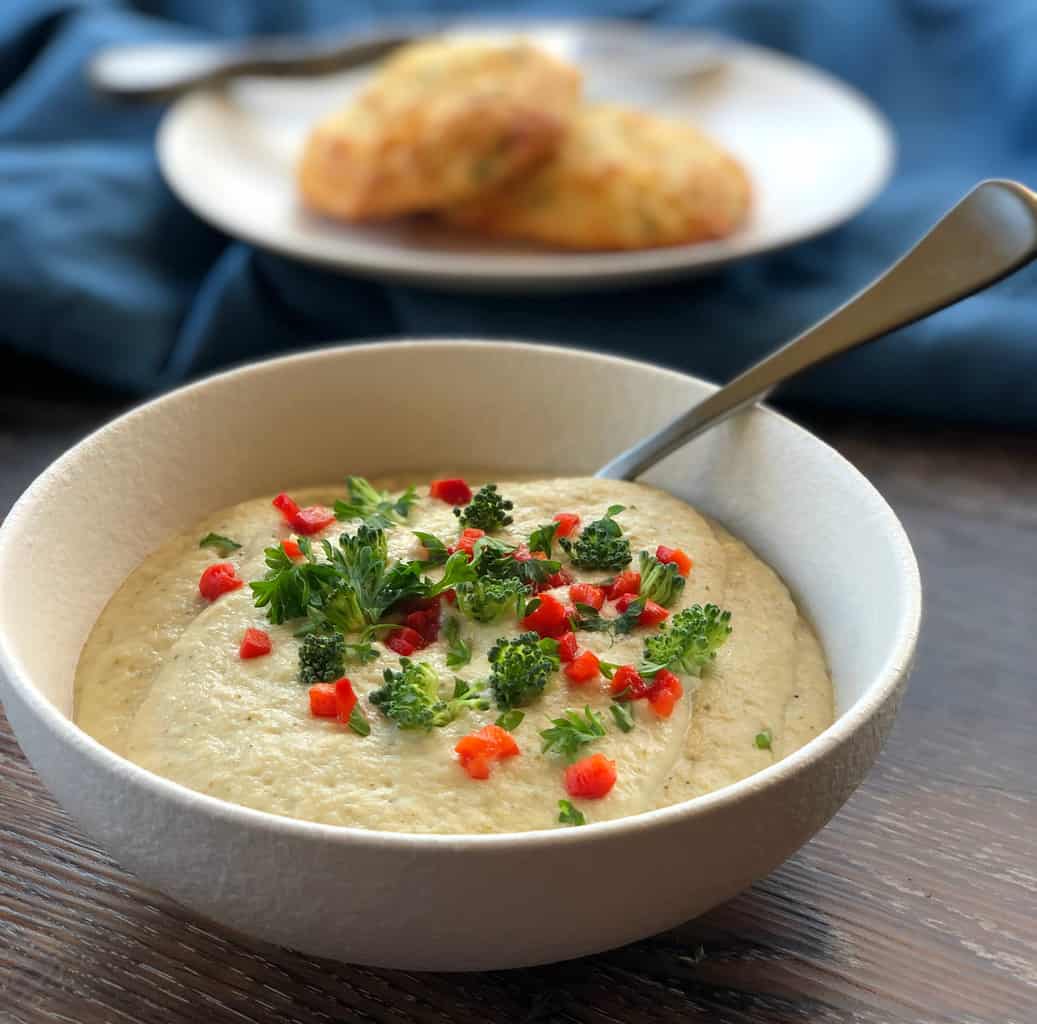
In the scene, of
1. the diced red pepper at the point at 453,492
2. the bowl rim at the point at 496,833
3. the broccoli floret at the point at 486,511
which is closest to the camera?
the bowl rim at the point at 496,833

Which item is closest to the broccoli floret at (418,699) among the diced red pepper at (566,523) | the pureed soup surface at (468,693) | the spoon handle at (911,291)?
the pureed soup surface at (468,693)

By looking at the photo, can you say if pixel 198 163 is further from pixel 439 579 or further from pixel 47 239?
pixel 439 579

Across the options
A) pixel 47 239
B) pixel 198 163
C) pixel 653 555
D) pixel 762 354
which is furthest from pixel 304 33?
pixel 653 555

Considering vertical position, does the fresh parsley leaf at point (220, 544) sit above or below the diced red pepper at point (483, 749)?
below

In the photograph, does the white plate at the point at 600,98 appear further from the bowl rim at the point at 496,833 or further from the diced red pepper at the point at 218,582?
the bowl rim at the point at 496,833

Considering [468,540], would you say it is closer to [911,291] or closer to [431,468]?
[431,468]

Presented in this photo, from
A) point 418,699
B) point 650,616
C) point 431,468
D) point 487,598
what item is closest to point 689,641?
point 650,616
